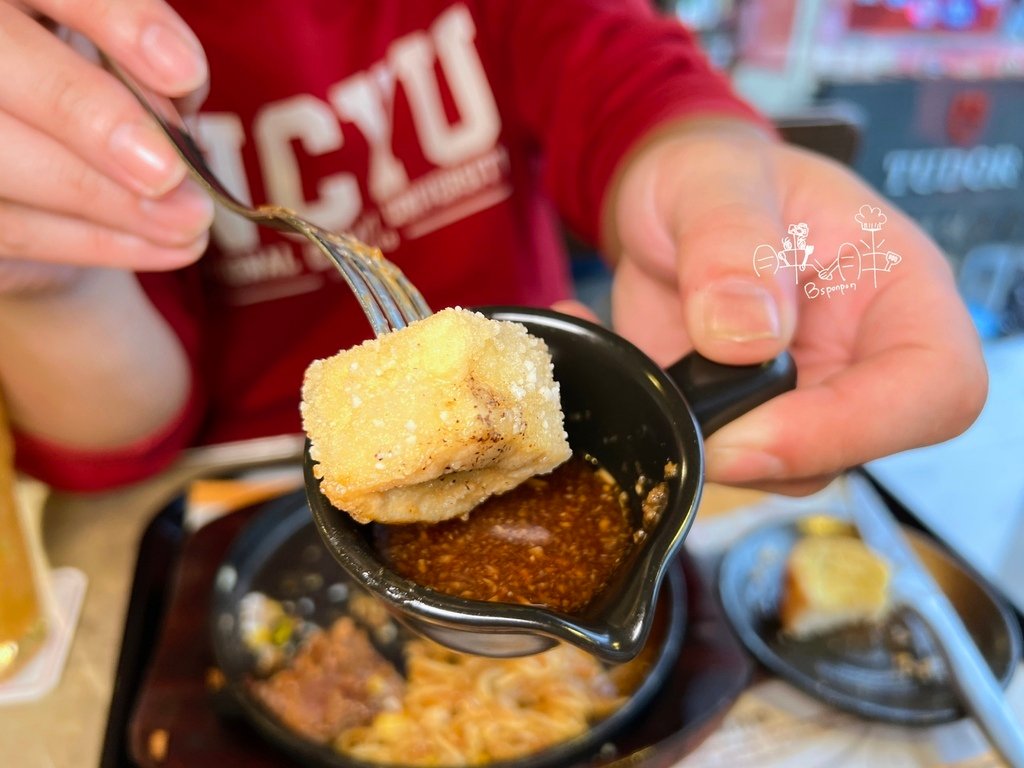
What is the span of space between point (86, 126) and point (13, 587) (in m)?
0.58

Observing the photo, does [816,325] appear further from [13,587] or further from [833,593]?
[13,587]

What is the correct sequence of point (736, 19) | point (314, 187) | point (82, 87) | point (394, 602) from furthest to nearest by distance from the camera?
point (736, 19), point (314, 187), point (82, 87), point (394, 602)

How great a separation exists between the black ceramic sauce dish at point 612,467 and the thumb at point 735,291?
22 mm

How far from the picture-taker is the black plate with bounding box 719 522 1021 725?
83cm

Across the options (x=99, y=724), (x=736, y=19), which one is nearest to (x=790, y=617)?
(x=99, y=724)

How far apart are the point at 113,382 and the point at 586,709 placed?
0.75 meters

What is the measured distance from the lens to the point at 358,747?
0.79 m

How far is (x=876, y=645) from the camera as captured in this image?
0.91 meters

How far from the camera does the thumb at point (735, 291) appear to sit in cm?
60

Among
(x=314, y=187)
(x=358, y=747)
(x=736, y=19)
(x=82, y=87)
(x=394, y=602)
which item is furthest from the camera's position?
(x=736, y=19)

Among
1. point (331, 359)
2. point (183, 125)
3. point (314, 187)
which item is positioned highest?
point (183, 125)

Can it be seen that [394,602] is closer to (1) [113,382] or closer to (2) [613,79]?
(1) [113,382]

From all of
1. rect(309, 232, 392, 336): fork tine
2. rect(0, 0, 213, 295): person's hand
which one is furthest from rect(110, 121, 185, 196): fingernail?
rect(309, 232, 392, 336): fork tine

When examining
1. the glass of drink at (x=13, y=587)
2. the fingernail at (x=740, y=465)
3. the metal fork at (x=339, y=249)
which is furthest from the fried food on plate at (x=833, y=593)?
the glass of drink at (x=13, y=587)
